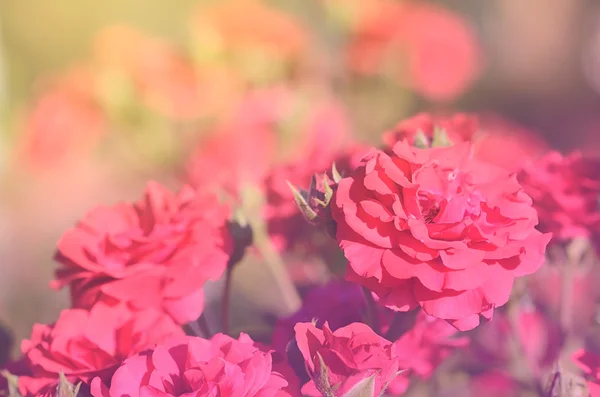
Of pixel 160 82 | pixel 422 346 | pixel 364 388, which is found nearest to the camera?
pixel 364 388

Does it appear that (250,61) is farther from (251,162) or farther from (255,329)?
(255,329)

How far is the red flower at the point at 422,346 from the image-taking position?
382 mm

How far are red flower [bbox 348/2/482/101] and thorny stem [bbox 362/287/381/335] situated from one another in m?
0.69

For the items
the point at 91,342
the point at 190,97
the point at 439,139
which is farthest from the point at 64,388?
the point at 190,97

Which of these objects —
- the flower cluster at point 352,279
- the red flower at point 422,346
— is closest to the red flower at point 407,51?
the flower cluster at point 352,279

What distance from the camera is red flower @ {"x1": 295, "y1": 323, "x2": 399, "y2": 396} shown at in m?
0.30

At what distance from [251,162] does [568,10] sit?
1.82 metres

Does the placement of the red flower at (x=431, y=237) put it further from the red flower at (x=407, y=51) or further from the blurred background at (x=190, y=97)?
the red flower at (x=407, y=51)

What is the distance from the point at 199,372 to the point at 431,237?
127 millimetres

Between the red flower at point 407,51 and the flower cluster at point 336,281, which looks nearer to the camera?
the flower cluster at point 336,281

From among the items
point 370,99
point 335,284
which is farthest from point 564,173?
point 370,99

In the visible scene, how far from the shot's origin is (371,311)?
1.18 ft

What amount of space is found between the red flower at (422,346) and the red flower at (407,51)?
660 mm

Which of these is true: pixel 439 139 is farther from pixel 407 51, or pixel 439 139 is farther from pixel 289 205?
pixel 407 51
